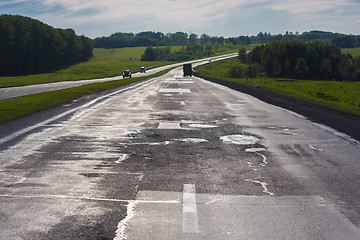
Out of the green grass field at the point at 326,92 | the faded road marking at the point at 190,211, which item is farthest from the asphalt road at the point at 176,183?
the green grass field at the point at 326,92

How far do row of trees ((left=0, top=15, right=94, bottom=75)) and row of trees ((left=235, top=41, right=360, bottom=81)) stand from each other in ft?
180

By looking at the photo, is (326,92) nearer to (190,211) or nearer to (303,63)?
(190,211)

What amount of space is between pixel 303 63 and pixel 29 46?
8503 centimetres

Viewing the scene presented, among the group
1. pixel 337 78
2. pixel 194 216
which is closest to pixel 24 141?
pixel 194 216

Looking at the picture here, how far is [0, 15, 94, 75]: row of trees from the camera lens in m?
102

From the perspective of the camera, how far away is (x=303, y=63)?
143 meters

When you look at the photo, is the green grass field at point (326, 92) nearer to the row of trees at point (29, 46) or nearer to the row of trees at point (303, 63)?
the row of trees at point (29, 46)

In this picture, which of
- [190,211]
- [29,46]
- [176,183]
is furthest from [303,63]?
[190,211]

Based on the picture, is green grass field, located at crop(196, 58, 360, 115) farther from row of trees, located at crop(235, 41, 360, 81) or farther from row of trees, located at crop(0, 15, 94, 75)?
row of trees, located at crop(235, 41, 360, 81)

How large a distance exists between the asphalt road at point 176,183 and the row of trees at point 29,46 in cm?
9731

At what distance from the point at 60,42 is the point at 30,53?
69.8 ft

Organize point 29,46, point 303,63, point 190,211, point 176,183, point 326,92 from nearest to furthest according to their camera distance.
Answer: point 190,211, point 176,183, point 326,92, point 29,46, point 303,63

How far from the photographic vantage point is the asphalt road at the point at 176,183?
4.96m

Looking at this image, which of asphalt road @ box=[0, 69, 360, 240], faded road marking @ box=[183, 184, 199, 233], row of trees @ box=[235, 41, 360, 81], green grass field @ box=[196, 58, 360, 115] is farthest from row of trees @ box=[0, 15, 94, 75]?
faded road marking @ box=[183, 184, 199, 233]
